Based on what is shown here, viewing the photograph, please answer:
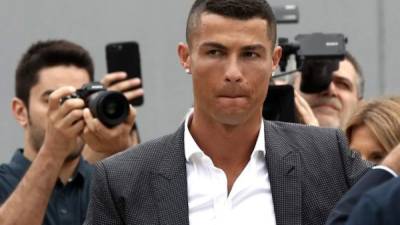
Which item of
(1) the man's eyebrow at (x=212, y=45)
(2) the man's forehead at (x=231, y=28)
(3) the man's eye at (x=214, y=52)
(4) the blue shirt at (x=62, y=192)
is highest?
(2) the man's forehead at (x=231, y=28)

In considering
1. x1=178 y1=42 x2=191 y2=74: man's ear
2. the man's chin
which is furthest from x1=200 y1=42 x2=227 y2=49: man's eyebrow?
the man's chin

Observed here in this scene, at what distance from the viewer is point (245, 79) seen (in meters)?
3.93

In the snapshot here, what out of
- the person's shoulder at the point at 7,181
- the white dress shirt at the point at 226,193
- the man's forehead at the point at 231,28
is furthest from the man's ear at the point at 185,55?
the person's shoulder at the point at 7,181

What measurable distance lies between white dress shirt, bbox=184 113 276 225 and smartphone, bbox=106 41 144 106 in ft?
5.45

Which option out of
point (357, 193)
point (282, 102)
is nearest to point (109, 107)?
point (282, 102)

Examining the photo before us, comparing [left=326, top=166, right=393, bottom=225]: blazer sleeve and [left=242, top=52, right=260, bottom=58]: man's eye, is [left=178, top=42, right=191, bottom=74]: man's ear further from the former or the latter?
[left=326, top=166, right=393, bottom=225]: blazer sleeve

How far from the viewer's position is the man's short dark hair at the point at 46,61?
573 centimetres

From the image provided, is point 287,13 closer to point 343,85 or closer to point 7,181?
point 343,85

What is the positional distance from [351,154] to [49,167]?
1.40 metres

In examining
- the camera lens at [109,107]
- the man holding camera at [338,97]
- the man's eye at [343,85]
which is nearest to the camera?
the camera lens at [109,107]

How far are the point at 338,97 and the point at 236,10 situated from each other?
237cm

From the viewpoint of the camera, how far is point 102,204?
404 centimetres

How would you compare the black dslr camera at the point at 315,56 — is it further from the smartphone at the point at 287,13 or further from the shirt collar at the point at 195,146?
the shirt collar at the point at 195,146

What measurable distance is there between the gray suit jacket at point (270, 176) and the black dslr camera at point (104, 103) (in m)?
0.81
